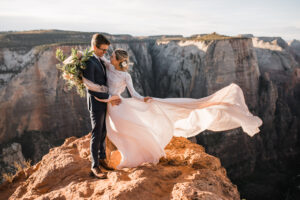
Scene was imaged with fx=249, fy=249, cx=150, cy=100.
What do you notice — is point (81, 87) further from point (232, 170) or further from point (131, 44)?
point (131, 44)

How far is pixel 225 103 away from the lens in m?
3.63

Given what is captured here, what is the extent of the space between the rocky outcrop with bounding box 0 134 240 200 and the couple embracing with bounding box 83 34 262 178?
258 millimetres

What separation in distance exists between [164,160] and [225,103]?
121cm

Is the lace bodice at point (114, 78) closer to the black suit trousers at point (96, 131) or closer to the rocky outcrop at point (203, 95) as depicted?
the black suit trousers at point (96, 131)

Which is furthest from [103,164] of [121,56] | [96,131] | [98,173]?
[121,56]

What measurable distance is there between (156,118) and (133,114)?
0.43 meters

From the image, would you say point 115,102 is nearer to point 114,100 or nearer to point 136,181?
point 114,100

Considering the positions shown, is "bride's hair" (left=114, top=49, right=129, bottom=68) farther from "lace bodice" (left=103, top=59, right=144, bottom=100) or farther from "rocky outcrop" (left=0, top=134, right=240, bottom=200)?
"rocky outcrop" (left=0, top=134, right=240, bottom=200)

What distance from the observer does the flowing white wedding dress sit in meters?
3.29

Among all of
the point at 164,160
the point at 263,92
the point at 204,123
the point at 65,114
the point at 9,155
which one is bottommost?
the point at 9,155

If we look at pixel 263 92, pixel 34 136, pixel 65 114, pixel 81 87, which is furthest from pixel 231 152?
pixel 81 87

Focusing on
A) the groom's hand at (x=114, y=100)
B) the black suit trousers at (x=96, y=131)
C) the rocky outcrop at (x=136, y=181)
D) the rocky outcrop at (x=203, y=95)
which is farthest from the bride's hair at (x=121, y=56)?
the rocky outcrop at (x=203, y=95)

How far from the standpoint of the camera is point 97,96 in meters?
3.07

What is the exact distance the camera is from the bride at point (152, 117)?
3.24 meters
